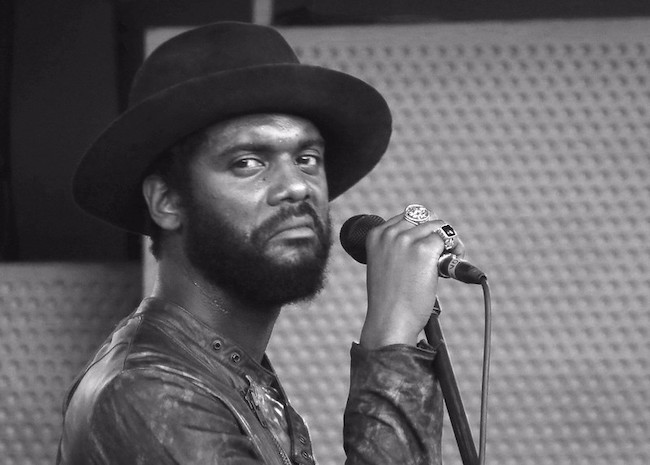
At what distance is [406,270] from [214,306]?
280 millimetres

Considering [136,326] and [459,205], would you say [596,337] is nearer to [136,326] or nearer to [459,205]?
[459,205]

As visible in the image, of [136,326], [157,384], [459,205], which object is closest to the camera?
[157,384]

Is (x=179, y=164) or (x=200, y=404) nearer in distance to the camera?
(x=200, y=404)

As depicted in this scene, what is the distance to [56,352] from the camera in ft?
9.25

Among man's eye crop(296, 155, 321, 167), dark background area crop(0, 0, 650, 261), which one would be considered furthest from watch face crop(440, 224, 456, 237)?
dark background area crop(0, 0, 650, 261)

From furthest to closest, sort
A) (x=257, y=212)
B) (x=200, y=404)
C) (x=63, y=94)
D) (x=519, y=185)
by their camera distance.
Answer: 1. (x=63, y=94)
2. (x=519, y=185)
3. (x=257, y=212)
4. (x=200, y=404)

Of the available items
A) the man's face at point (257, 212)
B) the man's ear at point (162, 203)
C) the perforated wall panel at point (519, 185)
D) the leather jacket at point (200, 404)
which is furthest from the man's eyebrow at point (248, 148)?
the perforated wall panel at point (519, 185)

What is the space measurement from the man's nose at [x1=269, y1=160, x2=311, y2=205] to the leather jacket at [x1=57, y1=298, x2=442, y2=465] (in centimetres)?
19

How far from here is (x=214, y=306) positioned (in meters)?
1.56

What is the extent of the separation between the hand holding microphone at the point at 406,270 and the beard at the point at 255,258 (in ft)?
0.29

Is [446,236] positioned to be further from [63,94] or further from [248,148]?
[63,94]

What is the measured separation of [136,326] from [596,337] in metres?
1.44

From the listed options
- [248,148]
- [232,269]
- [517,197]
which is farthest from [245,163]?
[517,197]

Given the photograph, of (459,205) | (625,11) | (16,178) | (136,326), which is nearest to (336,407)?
(459,205)
